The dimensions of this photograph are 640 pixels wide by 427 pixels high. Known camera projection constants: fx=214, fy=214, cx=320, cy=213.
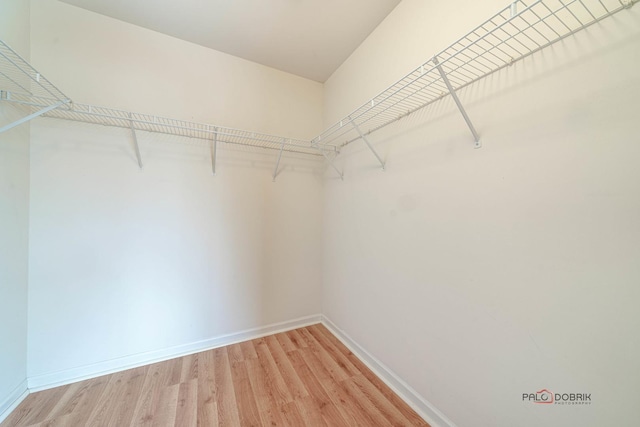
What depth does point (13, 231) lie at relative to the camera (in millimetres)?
1242

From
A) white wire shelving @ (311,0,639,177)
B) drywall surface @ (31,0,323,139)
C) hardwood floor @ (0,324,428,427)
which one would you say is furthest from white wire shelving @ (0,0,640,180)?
hardwood floor @ (0,324,428,427)

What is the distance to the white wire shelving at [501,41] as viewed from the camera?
67 centimetres

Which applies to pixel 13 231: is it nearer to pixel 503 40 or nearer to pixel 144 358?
pixel 144 358

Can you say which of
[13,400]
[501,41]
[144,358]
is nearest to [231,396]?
[144,358]

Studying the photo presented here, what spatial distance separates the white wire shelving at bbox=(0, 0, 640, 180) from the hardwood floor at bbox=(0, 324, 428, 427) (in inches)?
61.0

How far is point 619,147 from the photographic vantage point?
643mm

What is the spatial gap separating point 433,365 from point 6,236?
8.16ft

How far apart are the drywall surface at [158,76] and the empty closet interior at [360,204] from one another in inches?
0.5

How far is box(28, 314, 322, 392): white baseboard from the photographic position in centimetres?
140

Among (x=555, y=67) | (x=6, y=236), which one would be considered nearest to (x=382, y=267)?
(x=555, y=67)

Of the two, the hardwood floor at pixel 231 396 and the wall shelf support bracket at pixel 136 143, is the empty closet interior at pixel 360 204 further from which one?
the hardwood floor at pixel 231 396

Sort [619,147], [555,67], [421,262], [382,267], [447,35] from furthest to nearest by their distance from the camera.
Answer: [382,267] → [421,262] → [447,35] → [555,67] → [619,147]

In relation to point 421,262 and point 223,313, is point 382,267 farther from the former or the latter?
point 223,313

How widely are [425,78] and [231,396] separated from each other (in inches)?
87.7
